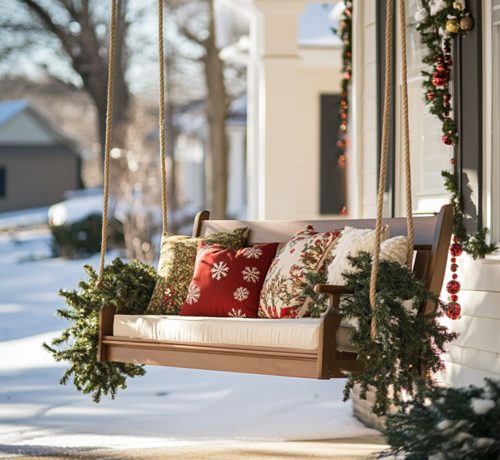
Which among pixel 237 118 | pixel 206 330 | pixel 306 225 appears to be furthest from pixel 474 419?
pixel 237 118

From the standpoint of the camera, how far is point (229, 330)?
2.88m

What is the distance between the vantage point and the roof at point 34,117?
22594mm

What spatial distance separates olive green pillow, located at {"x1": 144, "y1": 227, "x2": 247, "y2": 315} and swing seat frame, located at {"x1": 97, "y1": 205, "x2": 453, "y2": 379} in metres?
0.24

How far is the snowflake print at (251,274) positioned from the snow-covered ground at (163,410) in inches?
44.2

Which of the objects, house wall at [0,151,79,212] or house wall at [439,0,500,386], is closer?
house wall at [439,0,500,386]

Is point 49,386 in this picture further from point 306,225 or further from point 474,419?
point 474,419

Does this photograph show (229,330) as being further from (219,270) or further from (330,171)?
(330,171)

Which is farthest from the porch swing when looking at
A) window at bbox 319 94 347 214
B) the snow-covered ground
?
window at bbox 319 94 347 214

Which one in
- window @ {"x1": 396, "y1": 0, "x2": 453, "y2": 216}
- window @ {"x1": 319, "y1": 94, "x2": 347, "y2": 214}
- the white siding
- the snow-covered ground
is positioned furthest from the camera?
the white siding

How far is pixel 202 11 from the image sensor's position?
16094 millimetres

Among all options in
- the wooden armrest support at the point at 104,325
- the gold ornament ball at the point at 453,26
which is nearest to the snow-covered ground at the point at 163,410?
the wooden armrest support at the point at 104,325

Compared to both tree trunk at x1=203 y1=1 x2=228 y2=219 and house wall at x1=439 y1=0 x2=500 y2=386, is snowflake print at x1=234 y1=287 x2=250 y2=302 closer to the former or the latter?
house wall at x1=439 y1=0 x2=500 y2=386

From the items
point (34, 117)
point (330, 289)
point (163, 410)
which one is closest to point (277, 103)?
point (163, 410)

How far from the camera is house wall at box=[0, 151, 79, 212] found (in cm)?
2436
